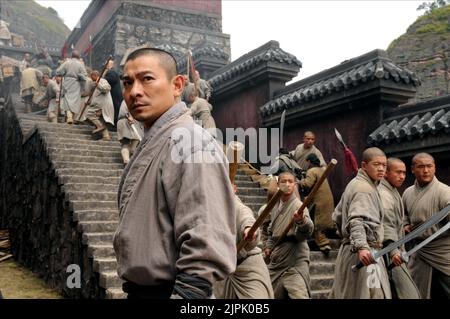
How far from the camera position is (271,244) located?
5910 millimetres

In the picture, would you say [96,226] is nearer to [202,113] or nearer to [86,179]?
[86,179]

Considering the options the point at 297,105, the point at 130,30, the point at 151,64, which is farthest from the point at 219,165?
the point at 130,30

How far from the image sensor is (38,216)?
9.04 metres

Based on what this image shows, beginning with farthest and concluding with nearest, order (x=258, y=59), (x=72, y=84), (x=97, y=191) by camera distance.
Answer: (x=72, y=84), (x=258, y=59), (x=97, y=191)

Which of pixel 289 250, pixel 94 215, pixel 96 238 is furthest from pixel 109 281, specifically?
pixel 289 250

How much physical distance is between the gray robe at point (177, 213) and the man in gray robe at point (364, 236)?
300 centimetres

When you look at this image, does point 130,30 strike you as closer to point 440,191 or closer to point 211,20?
point 211,20

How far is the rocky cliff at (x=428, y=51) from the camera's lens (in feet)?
52.9

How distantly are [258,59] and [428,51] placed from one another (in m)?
8.29

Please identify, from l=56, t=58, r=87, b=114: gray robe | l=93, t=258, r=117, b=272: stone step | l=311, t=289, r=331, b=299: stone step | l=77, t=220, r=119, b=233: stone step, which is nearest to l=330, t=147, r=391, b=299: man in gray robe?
l=311, t=289, r=331, b=299: stone step

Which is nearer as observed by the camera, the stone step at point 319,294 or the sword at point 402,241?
the sword at point 402,241

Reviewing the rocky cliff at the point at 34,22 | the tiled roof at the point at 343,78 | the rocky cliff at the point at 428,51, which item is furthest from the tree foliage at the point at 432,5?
the rocky cliff at the point at 34,22

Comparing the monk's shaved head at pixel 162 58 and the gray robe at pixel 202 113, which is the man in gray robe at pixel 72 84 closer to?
the gray robe at pixel 202 113
